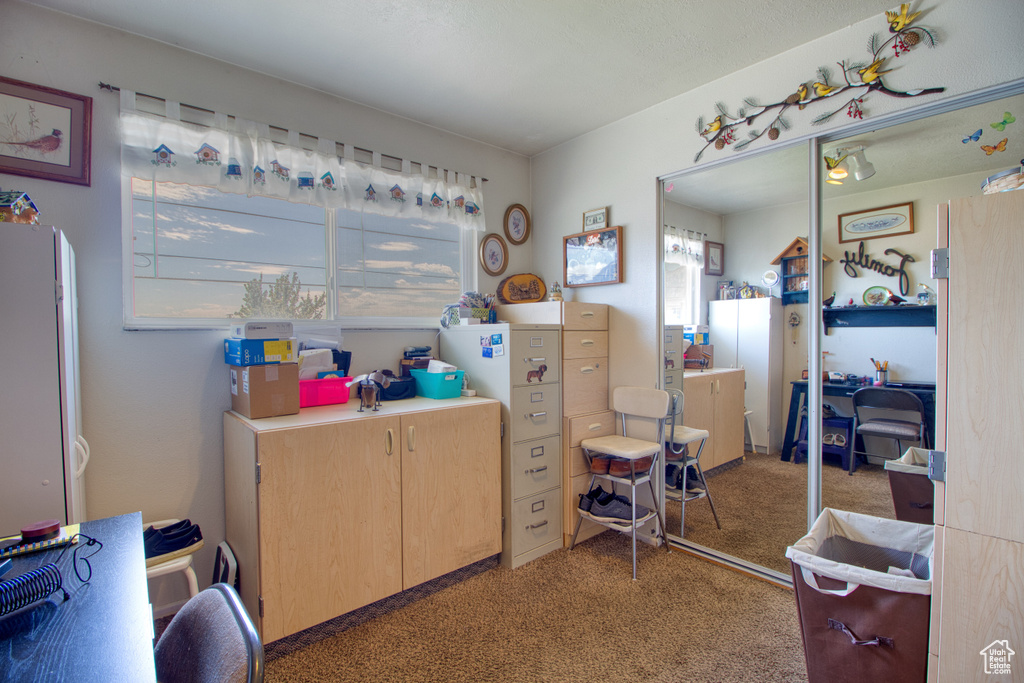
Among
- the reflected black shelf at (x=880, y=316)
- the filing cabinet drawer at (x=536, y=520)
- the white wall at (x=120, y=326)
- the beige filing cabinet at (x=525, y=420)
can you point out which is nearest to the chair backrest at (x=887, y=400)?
the reflected black shelf at (x=880, y=316)

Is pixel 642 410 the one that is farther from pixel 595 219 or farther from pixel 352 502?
pixel 352 502

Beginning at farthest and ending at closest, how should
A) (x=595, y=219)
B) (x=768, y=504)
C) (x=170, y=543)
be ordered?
(x=595, y=219) < (x=768, y=504) < (x=170, y=543)

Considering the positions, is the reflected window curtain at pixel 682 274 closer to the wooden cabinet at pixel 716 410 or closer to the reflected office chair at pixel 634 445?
the wooden cabinet at pixel 716 410

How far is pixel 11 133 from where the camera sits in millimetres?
1728

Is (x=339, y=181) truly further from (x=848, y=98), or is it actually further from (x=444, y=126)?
(x=848, y=98)

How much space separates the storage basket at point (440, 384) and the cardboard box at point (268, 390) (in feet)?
→ 2.28

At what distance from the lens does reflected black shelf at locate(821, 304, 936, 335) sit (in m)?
1.85

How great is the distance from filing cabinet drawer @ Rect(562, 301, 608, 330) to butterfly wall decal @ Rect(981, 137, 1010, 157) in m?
1.72

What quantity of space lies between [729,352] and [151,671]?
98.9 inches

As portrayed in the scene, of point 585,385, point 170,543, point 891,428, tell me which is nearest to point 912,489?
point 891,428

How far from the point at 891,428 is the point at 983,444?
785 millimetres

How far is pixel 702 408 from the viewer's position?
2.58m

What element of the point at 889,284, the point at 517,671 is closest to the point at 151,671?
the point at 517,671

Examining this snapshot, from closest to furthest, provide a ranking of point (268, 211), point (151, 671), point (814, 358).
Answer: point (151, 671) < point (814, 358) < point (268, 211)
